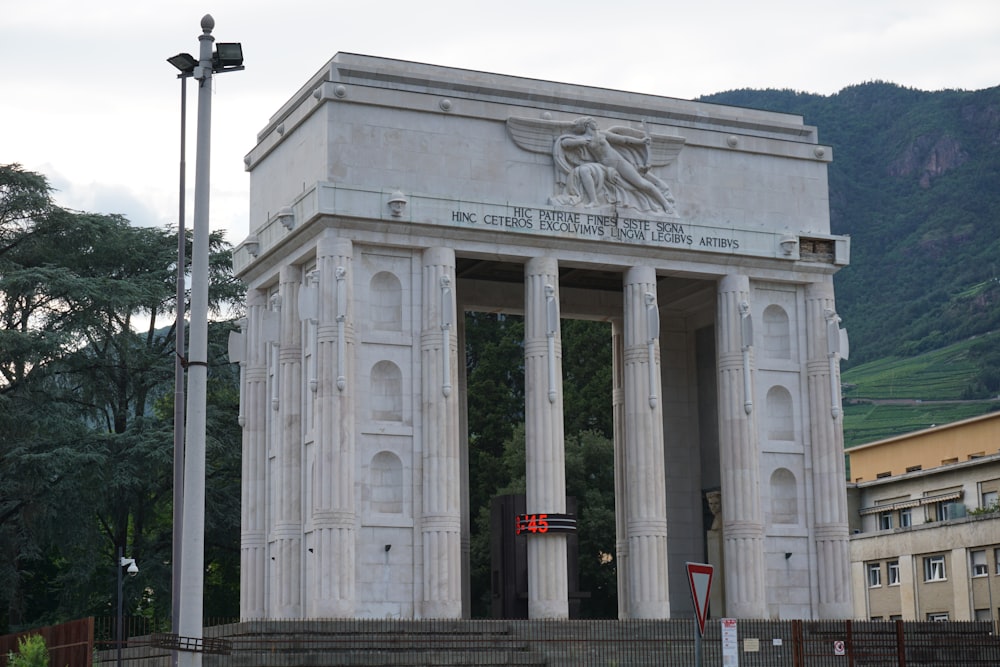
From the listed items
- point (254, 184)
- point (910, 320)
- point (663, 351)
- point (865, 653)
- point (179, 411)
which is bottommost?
point (865, 653)

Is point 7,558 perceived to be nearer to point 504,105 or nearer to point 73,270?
point 73,270

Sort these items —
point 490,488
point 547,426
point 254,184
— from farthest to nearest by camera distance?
point 490,488, point 254,184, point 547,426

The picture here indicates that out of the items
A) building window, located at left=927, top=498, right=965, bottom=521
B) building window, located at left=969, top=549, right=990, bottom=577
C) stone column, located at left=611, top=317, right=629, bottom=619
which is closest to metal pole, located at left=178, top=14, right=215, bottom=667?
stone column, located at left=611, top=317, right=629, bottom=619

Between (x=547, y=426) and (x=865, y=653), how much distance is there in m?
12.1

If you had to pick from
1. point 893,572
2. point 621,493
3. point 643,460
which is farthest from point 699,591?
point 893,572

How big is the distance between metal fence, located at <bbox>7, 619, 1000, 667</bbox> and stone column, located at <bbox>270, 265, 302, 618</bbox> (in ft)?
17.7

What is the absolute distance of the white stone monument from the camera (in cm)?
4588

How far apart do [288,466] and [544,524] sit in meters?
8.18

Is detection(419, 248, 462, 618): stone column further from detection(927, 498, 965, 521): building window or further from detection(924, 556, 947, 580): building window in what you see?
detection(927, 498, 965, 521): building window

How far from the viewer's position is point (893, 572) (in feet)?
253

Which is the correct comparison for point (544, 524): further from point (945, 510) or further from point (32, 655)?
point (945, 510)

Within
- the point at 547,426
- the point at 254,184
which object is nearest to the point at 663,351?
the point at 547,426

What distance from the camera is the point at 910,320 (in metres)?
194

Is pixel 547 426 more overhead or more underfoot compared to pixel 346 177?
more underfoot
